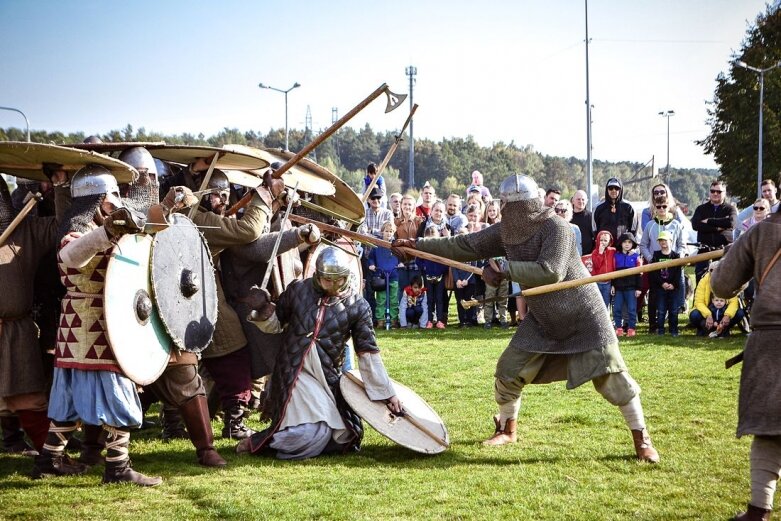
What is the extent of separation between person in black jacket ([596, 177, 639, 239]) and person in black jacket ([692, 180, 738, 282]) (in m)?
0.77

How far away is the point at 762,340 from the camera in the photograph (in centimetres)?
385

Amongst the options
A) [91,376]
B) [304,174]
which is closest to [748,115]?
[304,174]

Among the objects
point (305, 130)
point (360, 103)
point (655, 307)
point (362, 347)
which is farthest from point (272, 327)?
point (305, 130)

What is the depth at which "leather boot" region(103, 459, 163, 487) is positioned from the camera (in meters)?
4.57

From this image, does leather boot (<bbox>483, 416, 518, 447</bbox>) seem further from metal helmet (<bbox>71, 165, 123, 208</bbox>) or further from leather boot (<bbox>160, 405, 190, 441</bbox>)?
metal helmet (<bbox>71, 165, 123, 208</bbox>)

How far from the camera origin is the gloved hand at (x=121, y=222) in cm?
402

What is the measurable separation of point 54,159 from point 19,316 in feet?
3.03

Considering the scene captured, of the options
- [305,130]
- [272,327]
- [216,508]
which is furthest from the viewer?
[305,130]

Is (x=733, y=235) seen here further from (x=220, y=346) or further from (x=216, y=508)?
(x=216, y=508)

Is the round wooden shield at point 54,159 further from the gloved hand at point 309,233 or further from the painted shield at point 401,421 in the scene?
the painted shield at point 401,421

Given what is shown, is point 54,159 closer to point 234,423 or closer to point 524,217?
point 234,423

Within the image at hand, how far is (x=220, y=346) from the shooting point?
5.66 meters

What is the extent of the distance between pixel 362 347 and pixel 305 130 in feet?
180

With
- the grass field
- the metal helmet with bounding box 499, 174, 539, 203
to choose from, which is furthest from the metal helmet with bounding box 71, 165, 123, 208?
the metal helmet with bounding box 499, 174, 539, 203
